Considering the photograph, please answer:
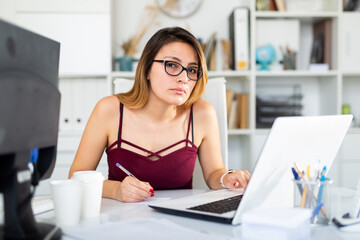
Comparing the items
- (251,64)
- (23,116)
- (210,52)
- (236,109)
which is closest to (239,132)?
(236,109)

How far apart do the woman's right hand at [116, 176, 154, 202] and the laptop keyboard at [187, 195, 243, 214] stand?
8.0 inches

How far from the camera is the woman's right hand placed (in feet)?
3.65

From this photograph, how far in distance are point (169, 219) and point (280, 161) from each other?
0.30 m

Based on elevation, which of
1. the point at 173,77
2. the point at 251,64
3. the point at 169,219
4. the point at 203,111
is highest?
the point at 251,64

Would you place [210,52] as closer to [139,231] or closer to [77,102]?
[77,102]

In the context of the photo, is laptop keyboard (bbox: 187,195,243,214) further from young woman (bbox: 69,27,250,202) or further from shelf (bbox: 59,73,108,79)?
A: shelf (bbox: 59,73,108,79)

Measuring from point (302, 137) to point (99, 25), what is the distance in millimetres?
2214

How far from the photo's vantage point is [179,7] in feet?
9.98

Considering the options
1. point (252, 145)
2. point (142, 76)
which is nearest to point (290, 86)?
point (252, 145)

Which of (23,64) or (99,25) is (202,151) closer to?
(23,64)

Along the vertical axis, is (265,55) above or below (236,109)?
above

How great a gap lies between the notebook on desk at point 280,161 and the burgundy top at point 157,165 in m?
0.47

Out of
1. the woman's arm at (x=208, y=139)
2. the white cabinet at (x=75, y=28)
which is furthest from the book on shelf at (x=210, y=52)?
the woman's arm at (x=208, y=139)

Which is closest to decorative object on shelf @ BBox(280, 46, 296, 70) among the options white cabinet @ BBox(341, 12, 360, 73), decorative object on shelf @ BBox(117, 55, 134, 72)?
white cabinet @ BBox(341, 12, 360, 73)
